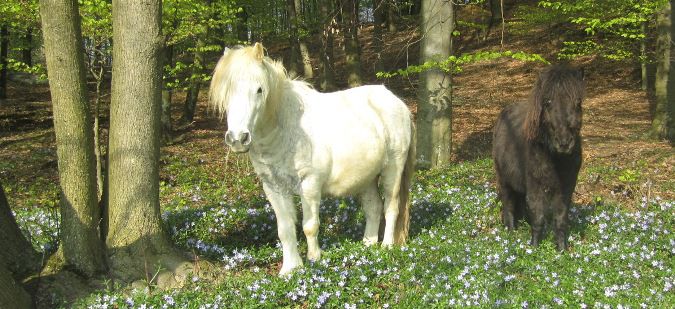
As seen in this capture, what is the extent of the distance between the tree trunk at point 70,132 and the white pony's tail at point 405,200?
348 cm

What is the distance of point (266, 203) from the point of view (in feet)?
28.6

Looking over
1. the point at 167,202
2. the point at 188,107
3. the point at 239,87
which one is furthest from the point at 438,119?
the point at 188,107

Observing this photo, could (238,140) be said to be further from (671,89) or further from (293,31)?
(293,31)

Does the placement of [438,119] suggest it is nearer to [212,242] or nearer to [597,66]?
[212,242]

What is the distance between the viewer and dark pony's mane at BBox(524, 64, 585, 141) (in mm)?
6008

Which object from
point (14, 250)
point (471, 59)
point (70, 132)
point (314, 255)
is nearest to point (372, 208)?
point (314, 255)

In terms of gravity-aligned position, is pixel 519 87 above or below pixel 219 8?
below

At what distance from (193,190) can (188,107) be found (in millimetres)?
11096

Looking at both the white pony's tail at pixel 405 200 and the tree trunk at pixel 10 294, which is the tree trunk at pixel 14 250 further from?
the white pony's tail at pixel 405 200

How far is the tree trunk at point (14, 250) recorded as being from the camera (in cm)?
544

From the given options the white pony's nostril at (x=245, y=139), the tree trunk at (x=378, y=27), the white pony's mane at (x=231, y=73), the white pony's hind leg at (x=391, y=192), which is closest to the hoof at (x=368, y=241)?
the white pony's hind leg at (x=391, y=192)

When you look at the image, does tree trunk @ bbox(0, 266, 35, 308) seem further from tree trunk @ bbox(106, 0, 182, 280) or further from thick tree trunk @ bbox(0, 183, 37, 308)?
tree trunk @ bbox(106, 0, 182, 280)

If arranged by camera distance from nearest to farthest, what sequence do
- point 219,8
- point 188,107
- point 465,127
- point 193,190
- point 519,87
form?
point 193,190 < point 219,8 < point 465,127 < point 188,107 < point 519,87

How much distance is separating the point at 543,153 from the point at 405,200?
177cm
